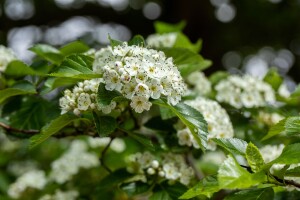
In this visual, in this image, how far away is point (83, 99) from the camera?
1431mm

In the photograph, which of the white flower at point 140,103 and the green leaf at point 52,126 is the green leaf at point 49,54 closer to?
the green leaf at point 52,126

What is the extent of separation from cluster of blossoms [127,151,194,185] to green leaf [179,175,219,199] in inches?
17.3

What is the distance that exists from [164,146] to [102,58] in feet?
1.33

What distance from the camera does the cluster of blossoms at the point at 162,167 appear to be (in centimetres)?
168

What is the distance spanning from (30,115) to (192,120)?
0.77 m

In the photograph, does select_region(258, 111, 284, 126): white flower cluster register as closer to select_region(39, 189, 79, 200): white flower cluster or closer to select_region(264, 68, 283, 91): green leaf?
select_region(264, 68, 283, 91): green leaf

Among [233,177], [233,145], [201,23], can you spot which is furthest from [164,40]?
[201,23]

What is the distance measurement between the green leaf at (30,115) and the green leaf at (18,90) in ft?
0.36

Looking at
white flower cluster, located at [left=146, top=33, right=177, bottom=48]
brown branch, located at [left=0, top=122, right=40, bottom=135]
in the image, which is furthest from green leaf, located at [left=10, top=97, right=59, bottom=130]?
white flower cluster, located at [left=146, top=33, right=177, bottom=48]

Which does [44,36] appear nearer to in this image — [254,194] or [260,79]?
[260,79]

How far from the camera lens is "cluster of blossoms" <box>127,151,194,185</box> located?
1685 mm

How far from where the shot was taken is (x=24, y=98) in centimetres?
193

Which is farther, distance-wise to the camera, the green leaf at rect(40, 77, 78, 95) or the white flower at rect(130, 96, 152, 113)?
the green leaf at rect(40, 77, 78, 95)

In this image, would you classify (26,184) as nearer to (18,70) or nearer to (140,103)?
(18,70)
